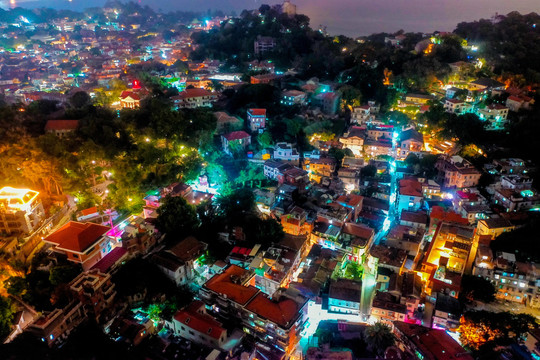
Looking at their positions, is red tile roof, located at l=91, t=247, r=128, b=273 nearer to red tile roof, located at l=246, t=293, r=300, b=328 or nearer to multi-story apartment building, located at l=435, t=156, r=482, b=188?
red tile roof, located at l=246, t=293, r=300, b=328

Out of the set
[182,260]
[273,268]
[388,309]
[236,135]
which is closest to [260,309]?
[273,268]

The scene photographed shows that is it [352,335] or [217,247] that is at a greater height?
[217,247]

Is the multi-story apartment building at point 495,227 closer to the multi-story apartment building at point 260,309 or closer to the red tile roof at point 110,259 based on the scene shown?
the multi-story apartment building at point 260,309

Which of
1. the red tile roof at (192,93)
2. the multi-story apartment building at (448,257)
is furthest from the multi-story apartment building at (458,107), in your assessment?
the red tile roof at (192,93)

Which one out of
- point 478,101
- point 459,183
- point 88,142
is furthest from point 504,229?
point 88,142

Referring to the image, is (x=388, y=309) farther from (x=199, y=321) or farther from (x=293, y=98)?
(x=293, y=98)

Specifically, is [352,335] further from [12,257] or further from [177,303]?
[12,257]

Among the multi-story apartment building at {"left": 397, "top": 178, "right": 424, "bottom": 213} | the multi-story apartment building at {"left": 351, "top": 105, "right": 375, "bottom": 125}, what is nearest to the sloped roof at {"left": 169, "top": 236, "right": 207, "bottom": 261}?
the multi-story apartment building at {"left": 397, "top": 178, "right": 424, "bottom": 213}
